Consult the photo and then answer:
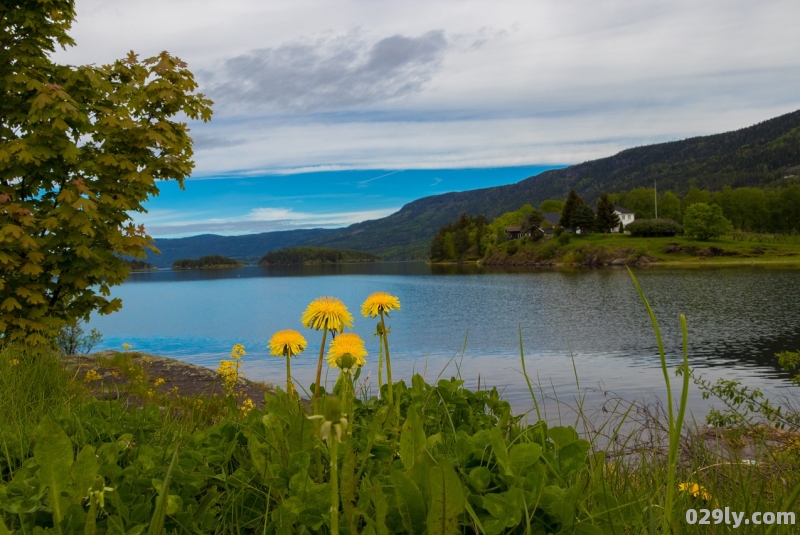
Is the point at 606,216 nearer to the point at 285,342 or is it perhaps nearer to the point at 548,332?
the point at 548,332

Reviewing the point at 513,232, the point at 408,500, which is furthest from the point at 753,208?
the point at 408,500

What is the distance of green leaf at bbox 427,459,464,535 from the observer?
1.27 m

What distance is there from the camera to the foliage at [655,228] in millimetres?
125562

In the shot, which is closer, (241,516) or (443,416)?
(241,516)

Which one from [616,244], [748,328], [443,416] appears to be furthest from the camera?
[616,244]

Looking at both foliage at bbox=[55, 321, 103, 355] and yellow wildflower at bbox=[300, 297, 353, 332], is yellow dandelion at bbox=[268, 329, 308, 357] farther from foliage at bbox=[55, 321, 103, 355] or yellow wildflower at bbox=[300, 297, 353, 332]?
foliage at bbox=[55, 321, 103, 355]

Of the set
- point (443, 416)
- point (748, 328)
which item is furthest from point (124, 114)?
point (748, 328)

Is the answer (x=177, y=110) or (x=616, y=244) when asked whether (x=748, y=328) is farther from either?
(x=616, y=244)

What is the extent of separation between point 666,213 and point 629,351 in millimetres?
139990

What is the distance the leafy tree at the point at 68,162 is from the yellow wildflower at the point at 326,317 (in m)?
9.49

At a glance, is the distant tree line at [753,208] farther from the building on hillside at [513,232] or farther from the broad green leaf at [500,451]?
the broad green leaf at [500,451]

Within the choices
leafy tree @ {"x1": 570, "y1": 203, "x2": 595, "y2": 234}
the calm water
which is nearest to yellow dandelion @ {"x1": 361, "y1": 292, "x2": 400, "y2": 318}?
the calm water

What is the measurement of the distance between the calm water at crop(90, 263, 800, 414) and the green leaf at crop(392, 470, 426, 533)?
199 inches

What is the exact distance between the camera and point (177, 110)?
11.9m
